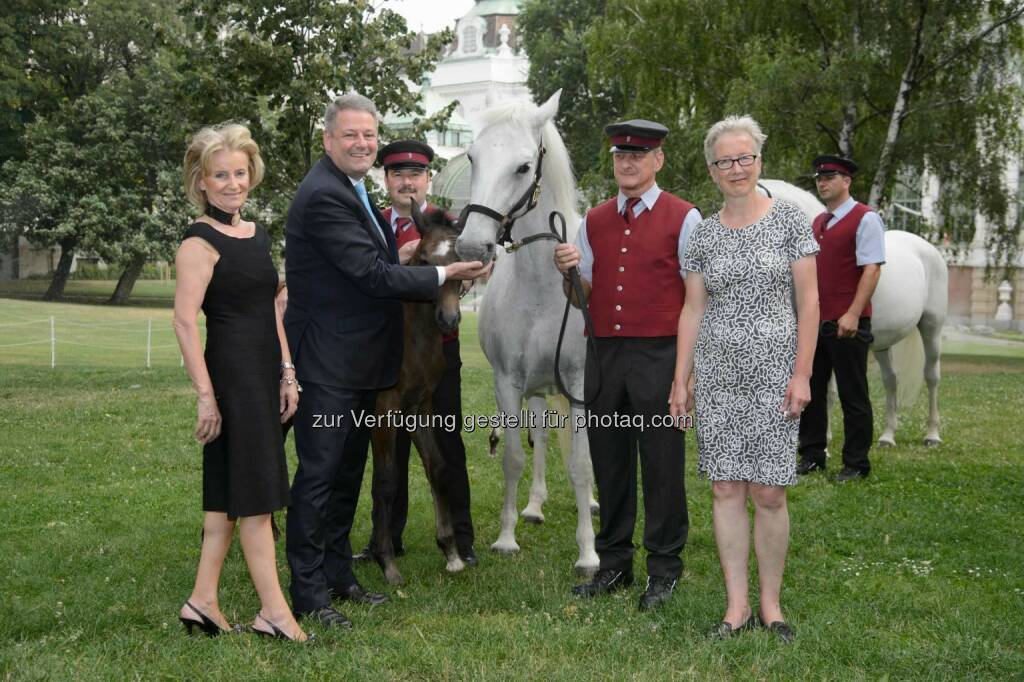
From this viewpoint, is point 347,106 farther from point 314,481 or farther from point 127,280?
point 127,280

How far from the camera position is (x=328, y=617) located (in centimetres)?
459

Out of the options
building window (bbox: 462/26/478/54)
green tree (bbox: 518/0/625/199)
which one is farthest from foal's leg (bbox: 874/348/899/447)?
building window (bbox: 462/26/478/54)

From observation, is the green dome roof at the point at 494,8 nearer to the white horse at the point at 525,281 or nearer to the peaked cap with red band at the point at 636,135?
the white horse at the point at 525,281

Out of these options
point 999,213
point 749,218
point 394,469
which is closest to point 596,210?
point 749,218

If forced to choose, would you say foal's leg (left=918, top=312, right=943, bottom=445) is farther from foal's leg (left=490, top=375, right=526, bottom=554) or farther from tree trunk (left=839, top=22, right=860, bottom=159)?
tree trunk (left=839, top=22, right=860, bottom=159)

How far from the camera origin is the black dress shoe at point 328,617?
4.55m

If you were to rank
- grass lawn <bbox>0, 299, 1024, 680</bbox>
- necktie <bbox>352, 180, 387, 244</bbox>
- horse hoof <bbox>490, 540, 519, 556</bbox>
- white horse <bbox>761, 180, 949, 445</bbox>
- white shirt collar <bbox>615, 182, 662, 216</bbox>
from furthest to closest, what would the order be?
1. white horse <bbox>761, 180, 949, 445</bbox>
2. horse hoof <bbox>490, 540, 519, 556</bbox>
3. white shirt collar <bbox>615, 182, 662, 216</bbox>
4. necktie <bbox>352, 180, 387, 244</bbox>
5. grass lawn <bbox>0, 299, 1024, 680</bbox>

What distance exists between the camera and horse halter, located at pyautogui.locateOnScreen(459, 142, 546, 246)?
4.93m

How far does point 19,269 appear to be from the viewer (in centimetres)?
3244

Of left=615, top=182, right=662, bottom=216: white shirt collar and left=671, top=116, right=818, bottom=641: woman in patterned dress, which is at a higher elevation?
left=615, top=182, right=662, bottom=216: white shirt collar

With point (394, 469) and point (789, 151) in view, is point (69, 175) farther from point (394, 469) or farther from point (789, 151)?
point (394, 469)

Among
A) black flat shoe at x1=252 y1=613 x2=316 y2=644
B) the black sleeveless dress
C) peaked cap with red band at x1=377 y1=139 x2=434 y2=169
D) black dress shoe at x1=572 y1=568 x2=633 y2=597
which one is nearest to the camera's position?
the black sleeveless dress

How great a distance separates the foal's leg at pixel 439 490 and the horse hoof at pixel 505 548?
23.1 inches

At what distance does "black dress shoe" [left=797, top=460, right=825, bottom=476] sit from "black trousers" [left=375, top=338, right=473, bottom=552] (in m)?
3.79
